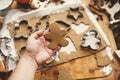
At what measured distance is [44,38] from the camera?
4.99 feet

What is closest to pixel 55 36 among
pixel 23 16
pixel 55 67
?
pixel 55 67

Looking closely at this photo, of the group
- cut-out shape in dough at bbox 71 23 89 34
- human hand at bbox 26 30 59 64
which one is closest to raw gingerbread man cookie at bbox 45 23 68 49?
human hand at bbox 26 30 59 64

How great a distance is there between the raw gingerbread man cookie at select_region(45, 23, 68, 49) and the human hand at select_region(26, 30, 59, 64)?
21 millimetres

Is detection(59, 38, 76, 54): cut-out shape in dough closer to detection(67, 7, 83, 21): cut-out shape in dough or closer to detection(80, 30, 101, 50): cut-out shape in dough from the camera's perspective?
detection(80, 30, 101, 50): cut-out shape in dough

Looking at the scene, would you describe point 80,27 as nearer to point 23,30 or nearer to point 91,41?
point 91,41

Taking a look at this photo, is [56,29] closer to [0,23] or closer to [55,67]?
[55,67]

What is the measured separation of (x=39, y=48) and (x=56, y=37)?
3.5 inches

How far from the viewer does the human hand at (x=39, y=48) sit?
58.4 inches

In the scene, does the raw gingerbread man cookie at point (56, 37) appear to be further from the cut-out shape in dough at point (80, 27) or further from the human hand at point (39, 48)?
the cut-out shape in dough at point (80, 27)

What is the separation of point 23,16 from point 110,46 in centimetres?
43

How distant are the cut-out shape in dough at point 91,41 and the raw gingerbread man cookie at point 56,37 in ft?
0.39

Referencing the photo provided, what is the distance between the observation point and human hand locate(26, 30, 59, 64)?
148 centimetres

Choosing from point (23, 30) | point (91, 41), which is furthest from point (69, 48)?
point (23, 30)

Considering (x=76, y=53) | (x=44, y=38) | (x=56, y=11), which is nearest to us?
(x=44, y=38)
